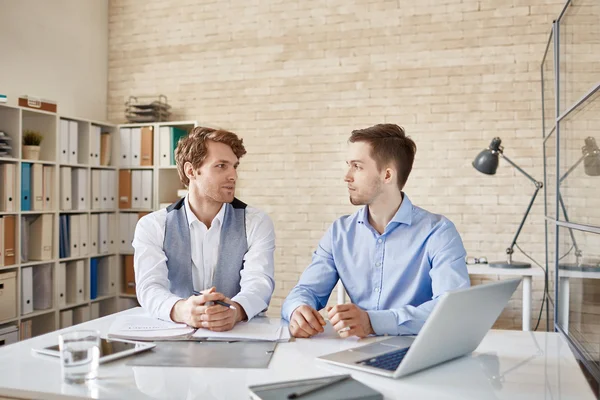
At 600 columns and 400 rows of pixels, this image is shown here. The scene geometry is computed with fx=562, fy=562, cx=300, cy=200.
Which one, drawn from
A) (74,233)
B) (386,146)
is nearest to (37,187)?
(74,233)

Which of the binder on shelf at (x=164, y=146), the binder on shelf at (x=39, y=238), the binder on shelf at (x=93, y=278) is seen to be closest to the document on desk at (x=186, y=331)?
the binder on shelf at (x=39, y=238)

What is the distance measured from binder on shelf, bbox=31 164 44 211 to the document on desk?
2556 millimetres

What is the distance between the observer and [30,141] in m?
3.93

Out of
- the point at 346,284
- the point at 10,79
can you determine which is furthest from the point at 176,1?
the point at 346,284

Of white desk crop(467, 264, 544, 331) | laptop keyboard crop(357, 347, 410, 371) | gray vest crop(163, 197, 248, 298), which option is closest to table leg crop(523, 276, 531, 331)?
white desk crop(467, 264, 544, 331)

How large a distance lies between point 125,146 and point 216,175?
2.81m

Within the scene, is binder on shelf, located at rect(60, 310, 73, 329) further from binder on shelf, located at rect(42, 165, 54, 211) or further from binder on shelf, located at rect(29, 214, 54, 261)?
binder on shelf, located at rect(42, 165, 54, 211)

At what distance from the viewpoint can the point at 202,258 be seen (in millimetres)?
2137

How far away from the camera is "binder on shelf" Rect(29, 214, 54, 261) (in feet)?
13.2

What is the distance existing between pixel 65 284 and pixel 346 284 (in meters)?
3.13

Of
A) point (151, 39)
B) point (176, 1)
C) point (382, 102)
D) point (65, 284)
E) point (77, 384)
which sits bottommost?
point (65, 284)

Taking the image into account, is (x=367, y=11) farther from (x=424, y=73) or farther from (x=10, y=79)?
(x=10, y=79)

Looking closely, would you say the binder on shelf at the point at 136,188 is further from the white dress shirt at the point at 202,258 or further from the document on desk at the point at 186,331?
the document on desk at the point at 186,331

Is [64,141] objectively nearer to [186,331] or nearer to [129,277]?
[129,277]
